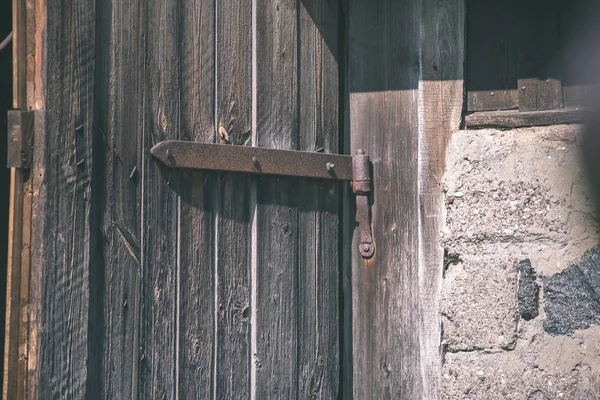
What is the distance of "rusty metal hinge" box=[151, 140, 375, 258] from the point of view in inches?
81.2

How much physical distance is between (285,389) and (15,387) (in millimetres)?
825

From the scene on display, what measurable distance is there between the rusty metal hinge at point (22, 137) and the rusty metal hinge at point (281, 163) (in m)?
0.32

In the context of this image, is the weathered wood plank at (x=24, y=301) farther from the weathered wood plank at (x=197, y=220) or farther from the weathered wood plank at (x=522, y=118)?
the weathered wood plank at (x=522, y=118)

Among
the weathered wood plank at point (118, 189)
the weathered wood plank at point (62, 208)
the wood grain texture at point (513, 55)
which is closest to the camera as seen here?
the weathered wood plank at point (62, 208)

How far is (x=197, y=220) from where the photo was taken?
212 cm

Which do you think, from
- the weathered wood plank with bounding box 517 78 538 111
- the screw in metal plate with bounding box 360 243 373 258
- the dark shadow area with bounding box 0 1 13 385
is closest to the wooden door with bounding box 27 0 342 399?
the screw in metal plate with bounding box 360 243 373 258

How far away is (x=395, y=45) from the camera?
2.58 metres

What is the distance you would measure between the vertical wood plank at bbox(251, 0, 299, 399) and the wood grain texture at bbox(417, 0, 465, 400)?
0.42m

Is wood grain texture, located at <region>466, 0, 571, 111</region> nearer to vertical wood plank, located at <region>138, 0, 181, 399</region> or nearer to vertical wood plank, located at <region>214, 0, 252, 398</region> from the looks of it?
vertical wood plank, located at <region>214, 0, 252, 398</region>

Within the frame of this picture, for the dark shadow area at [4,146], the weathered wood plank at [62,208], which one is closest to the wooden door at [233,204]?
the weathered wood plank at [62,208]

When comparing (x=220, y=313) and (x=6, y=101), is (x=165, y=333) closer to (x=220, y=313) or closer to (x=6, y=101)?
(x=220, y=313)

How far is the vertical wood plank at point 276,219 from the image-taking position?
2.28 meters

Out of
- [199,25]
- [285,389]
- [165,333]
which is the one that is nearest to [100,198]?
[165,333]

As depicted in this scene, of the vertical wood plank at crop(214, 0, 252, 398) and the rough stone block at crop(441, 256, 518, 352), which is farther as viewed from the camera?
the rough stone block at crop(441, 256, 518, 352)
